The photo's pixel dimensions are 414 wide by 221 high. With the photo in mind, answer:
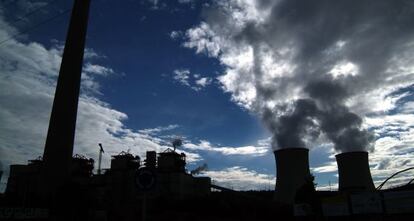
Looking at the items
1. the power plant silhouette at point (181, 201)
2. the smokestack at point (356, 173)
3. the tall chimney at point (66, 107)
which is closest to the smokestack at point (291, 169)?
the power plant silhouette at point (181, 201)

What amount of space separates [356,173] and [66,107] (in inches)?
913

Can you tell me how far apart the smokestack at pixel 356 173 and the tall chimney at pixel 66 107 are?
21785 millimetres

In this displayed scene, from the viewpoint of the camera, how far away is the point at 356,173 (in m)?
30.0

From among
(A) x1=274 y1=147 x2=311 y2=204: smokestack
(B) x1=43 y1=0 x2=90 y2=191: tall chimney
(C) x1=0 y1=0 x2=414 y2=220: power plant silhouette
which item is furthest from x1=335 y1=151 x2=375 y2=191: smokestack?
(B) x1=43 y1=0 x2=90 y2=191: tall chimney

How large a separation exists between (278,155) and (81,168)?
111 feet

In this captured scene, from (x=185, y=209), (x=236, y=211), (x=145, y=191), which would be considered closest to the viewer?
(x=145, y=191)

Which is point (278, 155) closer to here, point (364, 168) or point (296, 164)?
point (296, 164)

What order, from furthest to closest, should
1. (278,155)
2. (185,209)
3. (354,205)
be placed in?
(185,209) → (278,155) → (354,205)

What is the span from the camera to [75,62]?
90.4ft

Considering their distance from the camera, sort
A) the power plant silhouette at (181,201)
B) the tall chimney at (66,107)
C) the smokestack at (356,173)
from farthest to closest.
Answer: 1. the smokestack at (356,173)
2. the tall chimney at (66,107)
3. the power plant silhouette at (181,201)

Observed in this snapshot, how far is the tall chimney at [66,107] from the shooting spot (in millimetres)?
26891

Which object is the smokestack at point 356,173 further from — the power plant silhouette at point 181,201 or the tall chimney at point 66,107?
the tall chimney at point 66,107

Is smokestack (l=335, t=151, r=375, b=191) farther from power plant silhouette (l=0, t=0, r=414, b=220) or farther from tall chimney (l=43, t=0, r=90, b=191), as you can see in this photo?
tall chimney (l=43, t=0, r=90, b=191)

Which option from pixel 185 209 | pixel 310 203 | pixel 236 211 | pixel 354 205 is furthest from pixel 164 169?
pixel 354 205
